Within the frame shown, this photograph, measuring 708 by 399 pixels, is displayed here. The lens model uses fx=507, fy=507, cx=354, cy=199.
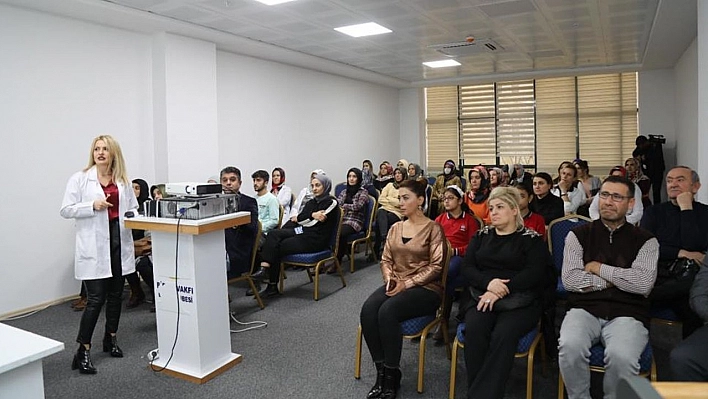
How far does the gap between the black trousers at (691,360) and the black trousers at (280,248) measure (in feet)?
10.7

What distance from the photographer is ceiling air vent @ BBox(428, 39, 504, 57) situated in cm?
700

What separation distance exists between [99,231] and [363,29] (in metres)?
4.05

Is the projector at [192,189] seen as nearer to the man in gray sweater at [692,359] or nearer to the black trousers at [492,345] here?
the black trousers at [492,345]

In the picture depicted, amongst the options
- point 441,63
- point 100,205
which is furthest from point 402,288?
point 441,63

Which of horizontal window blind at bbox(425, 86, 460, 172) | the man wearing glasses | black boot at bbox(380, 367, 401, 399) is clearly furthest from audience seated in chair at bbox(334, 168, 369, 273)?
horizontal window blind at bbox(425, 86, 460, 172)

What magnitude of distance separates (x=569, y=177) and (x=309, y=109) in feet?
15.1

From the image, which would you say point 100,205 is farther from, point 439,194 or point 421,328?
point 439,194

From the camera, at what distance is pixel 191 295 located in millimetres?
3109

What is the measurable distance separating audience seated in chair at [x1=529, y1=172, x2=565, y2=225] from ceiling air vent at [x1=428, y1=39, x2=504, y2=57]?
3.15 m

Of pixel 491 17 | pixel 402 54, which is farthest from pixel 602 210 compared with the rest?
pixel 402 54

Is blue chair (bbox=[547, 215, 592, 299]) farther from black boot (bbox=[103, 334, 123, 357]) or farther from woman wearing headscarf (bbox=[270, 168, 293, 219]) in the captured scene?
woman wearing headscarf (bbox=[270, 168, 293, 219])

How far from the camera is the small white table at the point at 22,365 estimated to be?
1447 millimetres

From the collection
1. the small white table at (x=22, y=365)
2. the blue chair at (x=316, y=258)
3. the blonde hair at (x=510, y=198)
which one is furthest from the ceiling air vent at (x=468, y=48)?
the small white table at (x=22, y=365)

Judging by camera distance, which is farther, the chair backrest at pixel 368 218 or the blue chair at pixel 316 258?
the chair backrest at pixel 368 218
